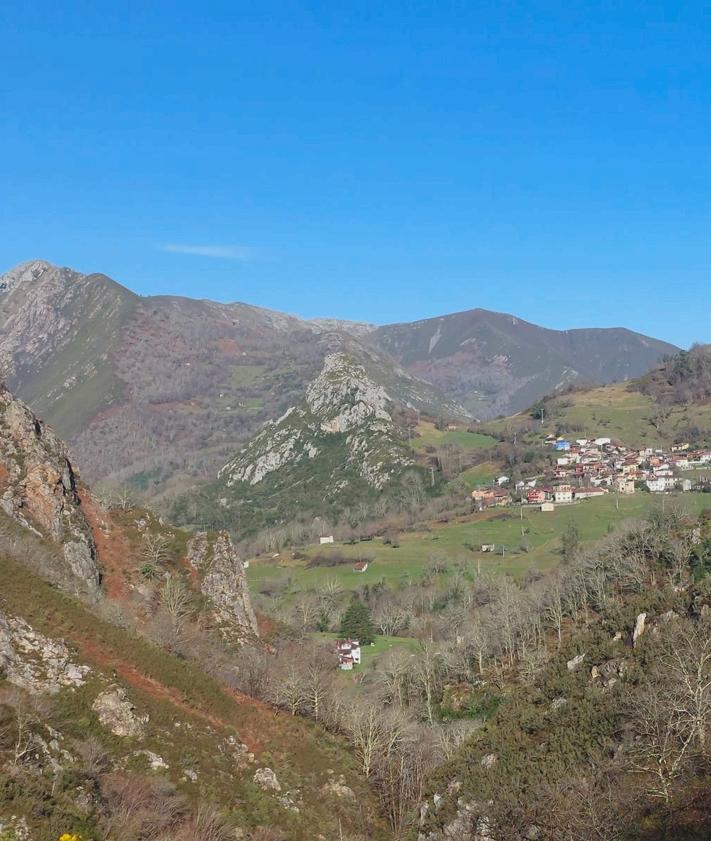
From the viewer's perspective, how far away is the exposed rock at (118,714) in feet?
101

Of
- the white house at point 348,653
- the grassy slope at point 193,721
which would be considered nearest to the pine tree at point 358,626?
the white house at point 348,653

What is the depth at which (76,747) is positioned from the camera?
26359 mm

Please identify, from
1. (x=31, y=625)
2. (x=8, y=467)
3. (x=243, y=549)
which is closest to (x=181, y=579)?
(x=8, y=467)

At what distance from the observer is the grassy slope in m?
30.8

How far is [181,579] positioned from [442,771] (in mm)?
29311

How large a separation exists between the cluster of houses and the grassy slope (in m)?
115

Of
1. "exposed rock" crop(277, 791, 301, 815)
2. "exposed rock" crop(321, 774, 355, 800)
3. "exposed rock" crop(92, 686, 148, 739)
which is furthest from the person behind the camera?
"exposed rock" crop(321, 774, 355, 800)

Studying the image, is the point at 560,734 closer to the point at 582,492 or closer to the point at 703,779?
the point at 703,779

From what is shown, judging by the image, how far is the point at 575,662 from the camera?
44.4 metres

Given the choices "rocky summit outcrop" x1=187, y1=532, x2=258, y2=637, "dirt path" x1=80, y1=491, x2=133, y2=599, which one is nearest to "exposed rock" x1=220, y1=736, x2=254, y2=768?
"rocky summit outcrop" x1=187, y1=532, x2=258, y2=637

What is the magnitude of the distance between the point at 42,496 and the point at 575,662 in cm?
4016

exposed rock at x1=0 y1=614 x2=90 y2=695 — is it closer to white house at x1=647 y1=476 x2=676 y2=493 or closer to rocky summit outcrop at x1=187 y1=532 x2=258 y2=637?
rocky summit outcrop at x1=187 y1=532 x2=258 y2=637

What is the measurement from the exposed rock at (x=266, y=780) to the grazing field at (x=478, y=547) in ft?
263

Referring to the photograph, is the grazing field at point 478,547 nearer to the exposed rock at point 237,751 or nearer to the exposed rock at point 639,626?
the exposed rock at point 639,626
